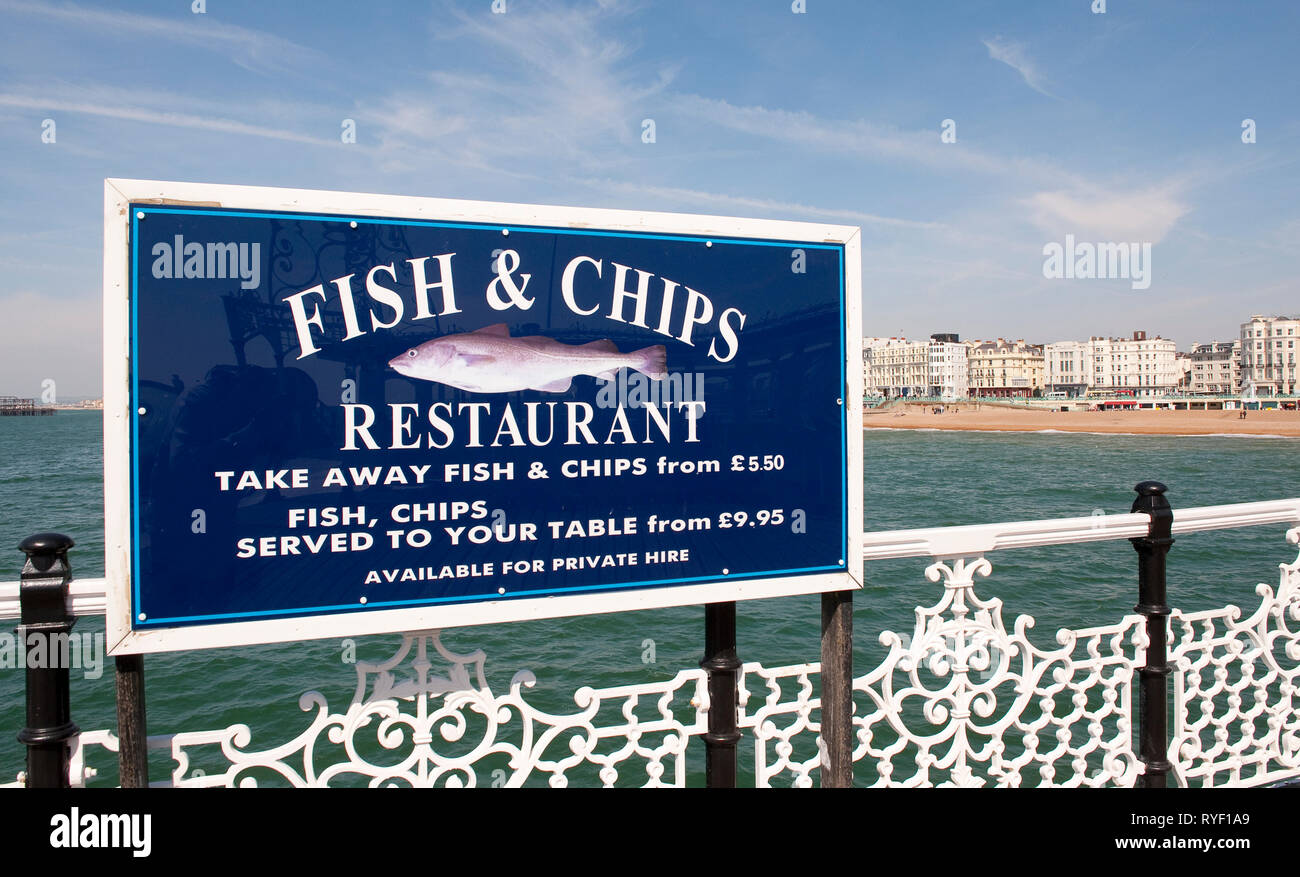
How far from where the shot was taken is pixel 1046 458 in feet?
184

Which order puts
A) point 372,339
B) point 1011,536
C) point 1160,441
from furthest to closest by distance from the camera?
point 1160,441 → point 1011,536 → point 372,339

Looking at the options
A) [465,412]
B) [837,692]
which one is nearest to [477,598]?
[465,412]

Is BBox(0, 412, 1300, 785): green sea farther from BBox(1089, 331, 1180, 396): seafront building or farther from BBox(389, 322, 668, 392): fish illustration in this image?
BBox(1089, 331, 1180, 396): seafront building

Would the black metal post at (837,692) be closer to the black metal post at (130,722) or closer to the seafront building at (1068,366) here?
the black metal post at (130,722)

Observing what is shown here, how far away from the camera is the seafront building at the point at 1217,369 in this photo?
16412cm

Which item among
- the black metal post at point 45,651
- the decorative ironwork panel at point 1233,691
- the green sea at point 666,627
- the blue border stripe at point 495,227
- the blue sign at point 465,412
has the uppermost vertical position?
the blue border stripe at point 495,227

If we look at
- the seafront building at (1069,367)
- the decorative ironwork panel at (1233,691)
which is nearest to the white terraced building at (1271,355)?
the seafront building at (1069,367)

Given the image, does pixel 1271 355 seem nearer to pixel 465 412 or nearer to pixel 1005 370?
pixel 1005 370

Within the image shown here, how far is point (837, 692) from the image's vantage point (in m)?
3.17

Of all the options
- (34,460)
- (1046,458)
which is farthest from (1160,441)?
(34,460)

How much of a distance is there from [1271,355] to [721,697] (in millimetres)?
188498

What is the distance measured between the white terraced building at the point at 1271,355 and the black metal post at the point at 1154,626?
174 m
